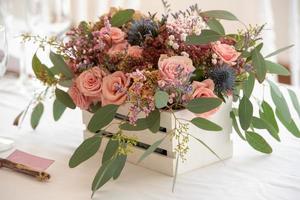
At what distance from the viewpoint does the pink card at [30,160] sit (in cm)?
104

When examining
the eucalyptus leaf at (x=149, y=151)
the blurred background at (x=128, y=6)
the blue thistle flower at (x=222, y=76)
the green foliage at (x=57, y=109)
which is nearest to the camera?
the eucalyptus leaf at (x=149, y=151)

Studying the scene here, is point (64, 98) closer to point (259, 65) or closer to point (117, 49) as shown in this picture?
point (117, 49)

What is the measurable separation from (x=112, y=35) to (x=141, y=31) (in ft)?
0.22

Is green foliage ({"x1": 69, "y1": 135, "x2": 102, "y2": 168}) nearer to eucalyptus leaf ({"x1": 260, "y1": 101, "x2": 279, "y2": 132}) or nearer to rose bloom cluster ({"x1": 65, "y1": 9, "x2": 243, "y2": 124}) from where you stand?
rose bloom cluster ({"x1": 65, "y1": 9, "x2": 243, "y2": 124})

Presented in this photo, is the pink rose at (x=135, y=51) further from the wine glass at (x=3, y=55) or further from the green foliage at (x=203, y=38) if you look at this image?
the wine glass at (x=3, y=55)

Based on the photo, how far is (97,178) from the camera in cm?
90

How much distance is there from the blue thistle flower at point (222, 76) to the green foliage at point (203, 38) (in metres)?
0.06

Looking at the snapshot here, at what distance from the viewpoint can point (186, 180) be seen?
0.96 meters

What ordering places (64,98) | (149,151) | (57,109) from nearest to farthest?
(149,151), (64,98), (57,109)

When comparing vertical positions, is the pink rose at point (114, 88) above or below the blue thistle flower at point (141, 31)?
below

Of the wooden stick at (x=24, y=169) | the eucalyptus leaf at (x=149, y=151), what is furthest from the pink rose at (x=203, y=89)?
the wooden stick at (x=24, y=169)

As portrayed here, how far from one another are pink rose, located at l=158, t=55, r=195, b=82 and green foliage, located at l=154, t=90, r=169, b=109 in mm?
31

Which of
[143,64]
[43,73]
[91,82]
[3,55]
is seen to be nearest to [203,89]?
[143,64]

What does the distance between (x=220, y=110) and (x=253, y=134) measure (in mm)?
87
